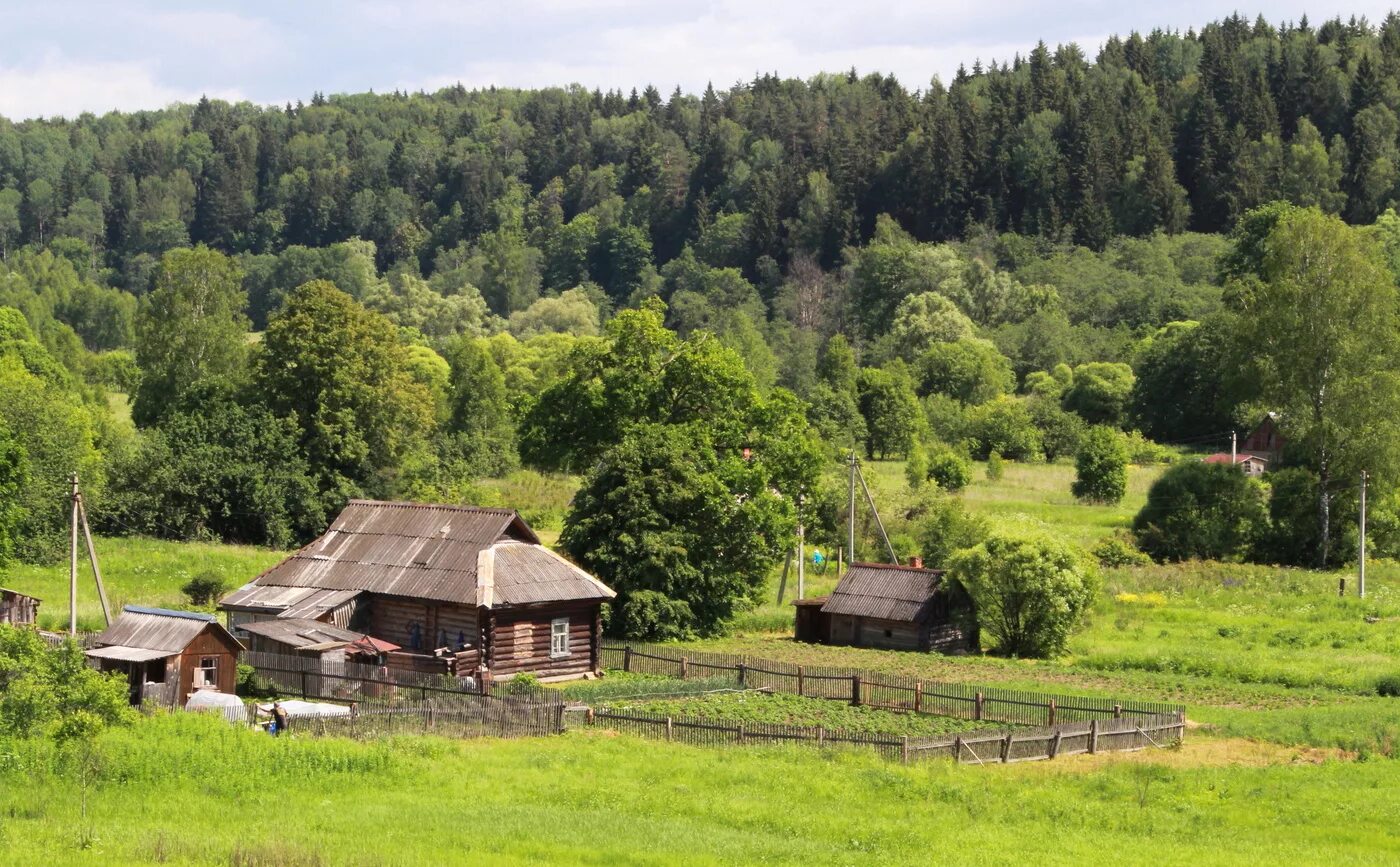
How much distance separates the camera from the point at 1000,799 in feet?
105

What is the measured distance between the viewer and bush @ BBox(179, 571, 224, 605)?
5612 cm

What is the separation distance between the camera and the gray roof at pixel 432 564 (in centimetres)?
4734

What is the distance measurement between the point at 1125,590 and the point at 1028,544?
14935mm

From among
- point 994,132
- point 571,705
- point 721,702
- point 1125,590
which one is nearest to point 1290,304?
point 1125,590

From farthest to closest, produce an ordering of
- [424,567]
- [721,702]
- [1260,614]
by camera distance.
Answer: [1260,614] < [424,567] < [721,702]

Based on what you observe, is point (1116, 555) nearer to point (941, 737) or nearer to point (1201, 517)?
point (1201, 517)

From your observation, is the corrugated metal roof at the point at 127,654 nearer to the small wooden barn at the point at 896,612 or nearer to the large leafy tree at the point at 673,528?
the large leafy tree at the point at 673,528

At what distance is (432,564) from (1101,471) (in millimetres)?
46694

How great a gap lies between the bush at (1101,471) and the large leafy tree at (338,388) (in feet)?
110

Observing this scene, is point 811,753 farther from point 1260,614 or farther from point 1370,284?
point 1370,284

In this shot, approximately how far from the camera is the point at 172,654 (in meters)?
40.4

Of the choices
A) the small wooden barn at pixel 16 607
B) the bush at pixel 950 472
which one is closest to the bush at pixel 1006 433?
the bush at pixel 950 472

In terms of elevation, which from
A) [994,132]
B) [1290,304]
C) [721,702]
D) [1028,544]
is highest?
[994,132]

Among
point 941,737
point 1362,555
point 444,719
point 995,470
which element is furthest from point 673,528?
point 995,470
